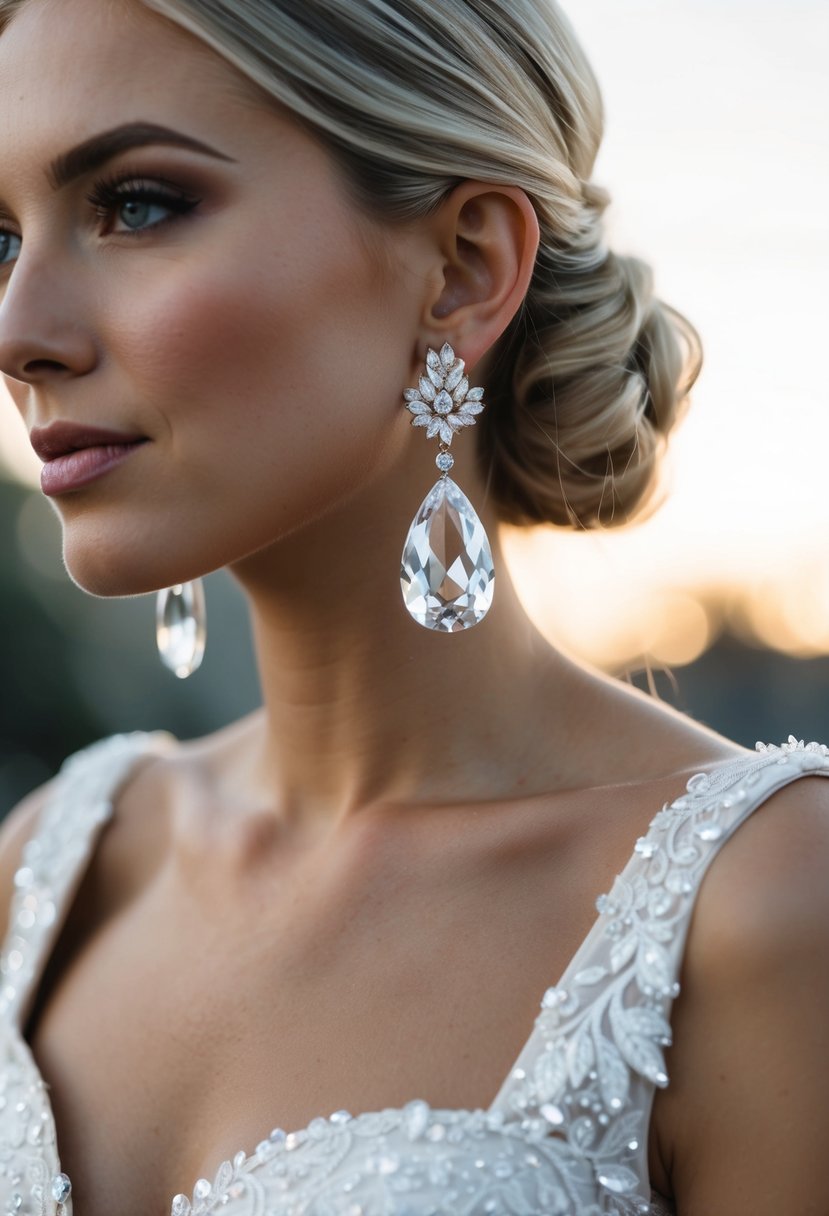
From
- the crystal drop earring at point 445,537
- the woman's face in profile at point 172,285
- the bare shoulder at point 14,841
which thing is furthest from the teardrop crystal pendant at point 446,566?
the bare shoulder at point 14,841

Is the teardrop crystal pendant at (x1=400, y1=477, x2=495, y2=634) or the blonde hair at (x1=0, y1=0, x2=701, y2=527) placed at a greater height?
the blonde hair at (x1=0, y1=0, x2=701, y2=527)

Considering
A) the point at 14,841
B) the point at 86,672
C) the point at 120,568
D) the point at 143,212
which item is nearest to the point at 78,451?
the point at 120,568

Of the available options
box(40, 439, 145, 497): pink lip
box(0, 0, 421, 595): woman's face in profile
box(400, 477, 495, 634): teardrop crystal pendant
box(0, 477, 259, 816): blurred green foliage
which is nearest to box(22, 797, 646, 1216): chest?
box(400, 477, 495, 634): teardrop crystal pendant

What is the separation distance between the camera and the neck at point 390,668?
72.4 inches

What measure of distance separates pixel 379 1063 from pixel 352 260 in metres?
0.97

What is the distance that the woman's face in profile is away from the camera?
5.16 ft

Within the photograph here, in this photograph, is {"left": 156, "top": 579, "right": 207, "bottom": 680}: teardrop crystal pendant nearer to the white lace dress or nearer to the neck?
the neck

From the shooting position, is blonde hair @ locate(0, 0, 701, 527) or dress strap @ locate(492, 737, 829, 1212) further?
blonde hair @ locate(0, 0, 701, 527)

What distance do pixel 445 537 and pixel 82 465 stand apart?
0.47 metres

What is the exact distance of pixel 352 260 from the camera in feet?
5.41

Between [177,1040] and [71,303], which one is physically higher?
[71,303]

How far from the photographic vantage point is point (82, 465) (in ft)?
5.33

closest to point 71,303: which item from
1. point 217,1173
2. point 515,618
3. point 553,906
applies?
point 515,618

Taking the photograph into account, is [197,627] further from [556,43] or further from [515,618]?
[556,43]
